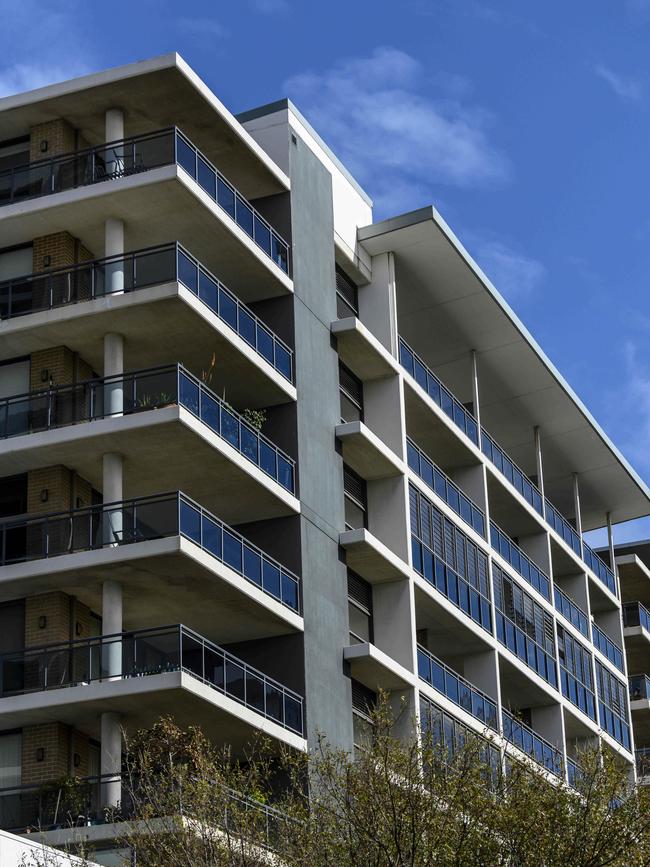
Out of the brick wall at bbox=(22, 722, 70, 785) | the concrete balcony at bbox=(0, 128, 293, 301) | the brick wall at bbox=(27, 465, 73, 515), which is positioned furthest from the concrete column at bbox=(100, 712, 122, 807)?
the concrete balcony at bbox=(0, 128, 293, 301)

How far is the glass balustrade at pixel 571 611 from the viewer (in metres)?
55.1

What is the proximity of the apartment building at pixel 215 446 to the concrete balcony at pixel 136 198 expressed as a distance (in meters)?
0.07

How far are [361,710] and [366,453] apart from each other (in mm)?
6258

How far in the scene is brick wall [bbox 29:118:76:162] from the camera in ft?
125

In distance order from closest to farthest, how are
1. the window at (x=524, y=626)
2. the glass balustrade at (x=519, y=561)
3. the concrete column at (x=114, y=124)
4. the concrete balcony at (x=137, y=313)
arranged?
1. the concrete balcony at (x=137, y=313)
2. the concrete column at (x=114, y=124)
3. the window at (x=524, y=626)
4. the glass balustrade at (x=519, y=561)

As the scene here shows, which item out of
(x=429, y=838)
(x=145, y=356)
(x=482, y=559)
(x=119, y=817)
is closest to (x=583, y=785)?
(x=429, y=838)

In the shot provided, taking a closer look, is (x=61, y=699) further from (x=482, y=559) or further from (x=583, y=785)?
(x=482, y=559)

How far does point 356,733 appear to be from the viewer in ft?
131

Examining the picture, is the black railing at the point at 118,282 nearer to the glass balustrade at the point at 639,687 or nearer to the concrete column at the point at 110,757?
the concrete column at the point at 110,757

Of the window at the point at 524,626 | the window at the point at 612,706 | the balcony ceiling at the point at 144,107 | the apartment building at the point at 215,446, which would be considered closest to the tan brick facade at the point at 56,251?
the apartment building at the point at 215,446

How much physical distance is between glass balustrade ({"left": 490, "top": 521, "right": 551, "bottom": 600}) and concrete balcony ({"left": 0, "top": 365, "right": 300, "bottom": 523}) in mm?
14476

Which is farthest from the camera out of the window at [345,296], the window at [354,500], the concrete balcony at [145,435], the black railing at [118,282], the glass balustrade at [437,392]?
the glass balustrade at [437,392]

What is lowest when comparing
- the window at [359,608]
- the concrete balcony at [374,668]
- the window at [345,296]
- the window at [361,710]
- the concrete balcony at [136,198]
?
the window at [361,710]

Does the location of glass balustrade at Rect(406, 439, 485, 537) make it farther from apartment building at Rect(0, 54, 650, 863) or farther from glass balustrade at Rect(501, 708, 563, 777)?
glass balustrade at Rect(501, 708, 563, 777)
